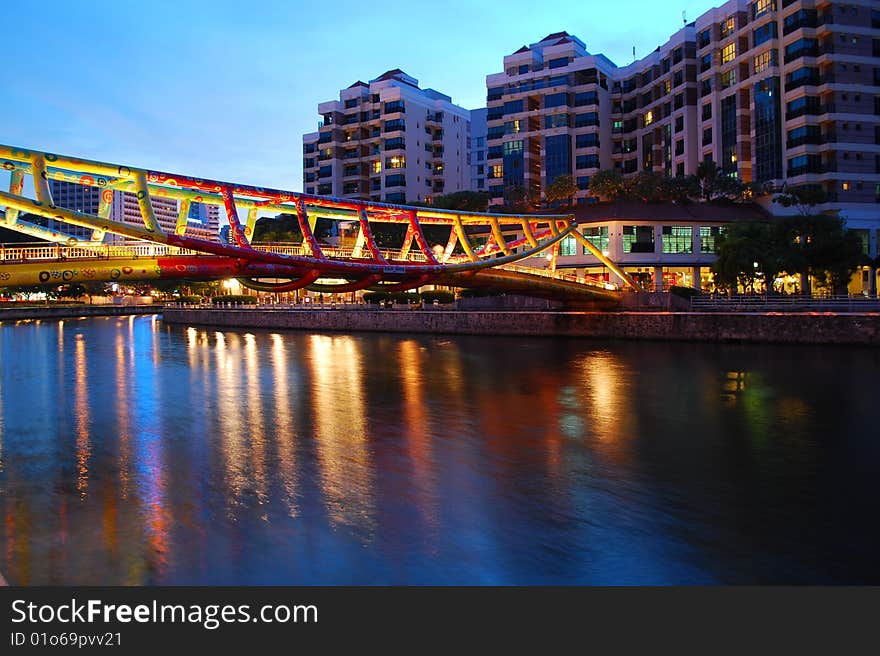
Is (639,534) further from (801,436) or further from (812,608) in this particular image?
(801,436)

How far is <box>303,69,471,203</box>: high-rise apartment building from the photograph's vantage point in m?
110

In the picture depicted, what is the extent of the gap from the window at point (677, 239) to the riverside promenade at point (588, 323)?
26.0 meters

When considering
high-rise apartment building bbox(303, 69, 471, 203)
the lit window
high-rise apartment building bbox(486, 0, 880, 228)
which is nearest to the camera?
high-rise apartment building bbox(486, 0, 880, 228)

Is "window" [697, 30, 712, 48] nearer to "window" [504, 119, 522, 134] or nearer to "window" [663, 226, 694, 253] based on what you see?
"window" [504, 119, 522, 134]

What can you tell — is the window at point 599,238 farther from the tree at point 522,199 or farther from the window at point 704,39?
the window at point 704,39

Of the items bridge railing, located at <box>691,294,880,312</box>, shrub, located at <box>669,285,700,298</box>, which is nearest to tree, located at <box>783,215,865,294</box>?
bridge railing, located at <box>691,294,880,312</box>

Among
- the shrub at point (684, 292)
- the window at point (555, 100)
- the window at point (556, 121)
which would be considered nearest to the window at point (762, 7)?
the window at point (555, 100)

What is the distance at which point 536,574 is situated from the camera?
31.2 feet

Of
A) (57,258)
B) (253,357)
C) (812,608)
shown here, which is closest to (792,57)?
(253,357)

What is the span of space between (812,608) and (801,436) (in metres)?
12.0

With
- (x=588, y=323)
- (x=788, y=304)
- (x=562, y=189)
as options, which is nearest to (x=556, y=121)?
(x=562, y=189)

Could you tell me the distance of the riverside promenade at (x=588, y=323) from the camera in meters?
43.1

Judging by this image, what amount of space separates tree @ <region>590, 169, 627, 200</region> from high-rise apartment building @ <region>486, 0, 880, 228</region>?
12.4 metres

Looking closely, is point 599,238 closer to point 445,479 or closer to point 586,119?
point 586,119
